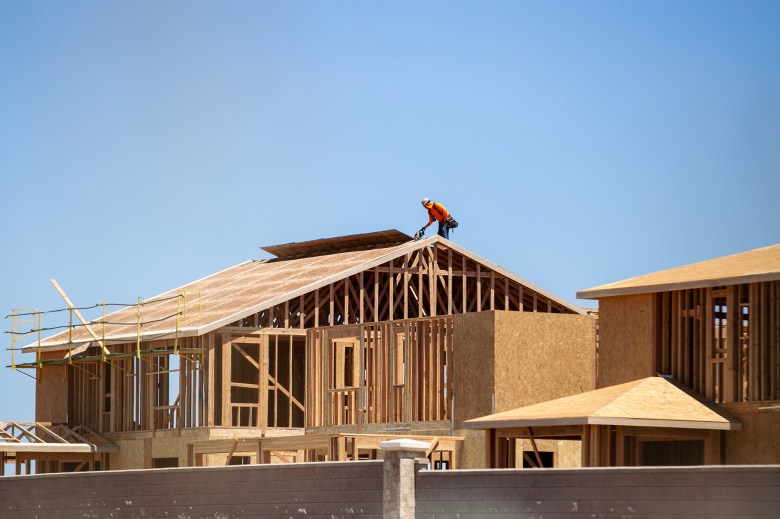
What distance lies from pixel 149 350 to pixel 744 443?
1481 centimetres

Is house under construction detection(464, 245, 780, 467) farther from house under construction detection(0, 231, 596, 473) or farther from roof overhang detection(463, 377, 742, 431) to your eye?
house under construction detection(0, 231, 596, 473)

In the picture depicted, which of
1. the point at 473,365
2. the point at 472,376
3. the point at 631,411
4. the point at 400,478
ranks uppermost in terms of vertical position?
the point at 473,365

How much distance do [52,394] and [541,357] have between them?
589 inches

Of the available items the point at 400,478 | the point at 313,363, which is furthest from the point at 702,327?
the point at 313,363

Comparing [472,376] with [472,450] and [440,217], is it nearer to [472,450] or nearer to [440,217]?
[472,450]

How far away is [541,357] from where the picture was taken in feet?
86.0

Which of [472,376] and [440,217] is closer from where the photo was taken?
[472,376]

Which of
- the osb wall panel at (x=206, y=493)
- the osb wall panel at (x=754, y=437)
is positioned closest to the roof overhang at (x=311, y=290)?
the osb wall panel at (x=206, y=493)

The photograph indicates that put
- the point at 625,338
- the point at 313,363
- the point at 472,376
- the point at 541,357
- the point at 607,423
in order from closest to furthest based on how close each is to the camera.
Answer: the point at 607,423 < the point at 625,338 < the point at 541,357 < the point at 472,376 < the point at 313,363

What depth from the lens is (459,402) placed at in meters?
26.5

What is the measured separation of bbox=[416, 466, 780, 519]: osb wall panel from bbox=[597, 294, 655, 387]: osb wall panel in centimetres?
740

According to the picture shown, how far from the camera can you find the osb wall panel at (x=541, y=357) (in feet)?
85.0

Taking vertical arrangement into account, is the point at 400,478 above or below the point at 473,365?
below

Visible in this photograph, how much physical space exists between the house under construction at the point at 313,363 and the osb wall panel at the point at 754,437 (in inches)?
179
